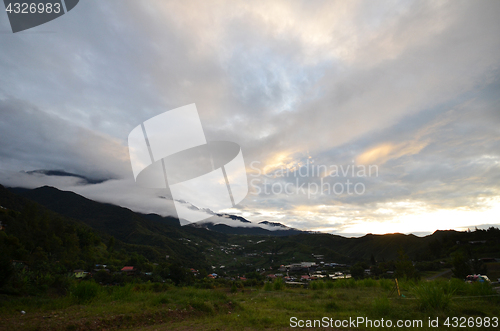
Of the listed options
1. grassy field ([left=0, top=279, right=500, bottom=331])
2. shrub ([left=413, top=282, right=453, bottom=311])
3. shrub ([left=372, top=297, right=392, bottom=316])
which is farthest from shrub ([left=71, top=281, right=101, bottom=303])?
shrub ([left=413, top=282, right=453, bottom=311])

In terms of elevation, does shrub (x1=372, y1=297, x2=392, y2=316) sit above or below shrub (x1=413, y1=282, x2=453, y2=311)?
below

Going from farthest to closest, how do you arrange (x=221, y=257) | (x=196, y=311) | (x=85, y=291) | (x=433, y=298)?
(x=221, y=257) < (x=85, y=291) < (x=196, y=311) < (x=433, y=298)

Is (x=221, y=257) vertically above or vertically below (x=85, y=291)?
below

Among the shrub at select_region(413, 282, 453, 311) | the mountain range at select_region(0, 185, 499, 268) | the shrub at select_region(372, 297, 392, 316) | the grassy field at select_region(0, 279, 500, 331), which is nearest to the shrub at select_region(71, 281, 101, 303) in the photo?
the grassy field at select_region(0, 279, 500, 331)

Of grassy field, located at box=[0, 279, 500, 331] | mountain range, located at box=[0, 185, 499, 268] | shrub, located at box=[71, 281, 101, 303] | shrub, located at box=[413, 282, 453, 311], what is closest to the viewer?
grassy field, located at box=[0, 279, 500, 331]

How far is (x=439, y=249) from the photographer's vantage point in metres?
52.1

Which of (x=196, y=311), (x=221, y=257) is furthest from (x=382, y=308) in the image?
(x=221, y=257)

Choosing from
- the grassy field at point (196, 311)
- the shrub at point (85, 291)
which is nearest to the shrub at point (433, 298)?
the grassy field at point (196, 311)

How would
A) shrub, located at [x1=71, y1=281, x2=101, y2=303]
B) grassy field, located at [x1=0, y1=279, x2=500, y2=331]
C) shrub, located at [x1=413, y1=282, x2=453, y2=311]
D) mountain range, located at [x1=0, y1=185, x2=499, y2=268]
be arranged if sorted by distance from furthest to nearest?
mountain range, located at [x1=0, y1=185, x2=499, y2=268] → shrub, located at [x1=71, y1=281, x2=101, y2=303] → shrub, located at [x1=413, y1=282, x2=453, y2=311] → grassy field, located at [x1=0, y1=279, x2=500, y2=331]

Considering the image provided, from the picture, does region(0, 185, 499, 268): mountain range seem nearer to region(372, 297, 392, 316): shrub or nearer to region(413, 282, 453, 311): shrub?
region(413, 282, 453, 311): shrub

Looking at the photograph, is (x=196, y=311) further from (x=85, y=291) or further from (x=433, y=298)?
(x=433, y=298)

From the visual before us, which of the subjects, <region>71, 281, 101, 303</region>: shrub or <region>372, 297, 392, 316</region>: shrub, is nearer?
<region>372, 297, 392, 316</region>: shrub

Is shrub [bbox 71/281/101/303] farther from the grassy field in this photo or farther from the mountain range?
the mountain range

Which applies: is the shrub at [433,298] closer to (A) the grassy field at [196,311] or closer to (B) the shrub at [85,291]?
(A) the grassy field at [196,311]
